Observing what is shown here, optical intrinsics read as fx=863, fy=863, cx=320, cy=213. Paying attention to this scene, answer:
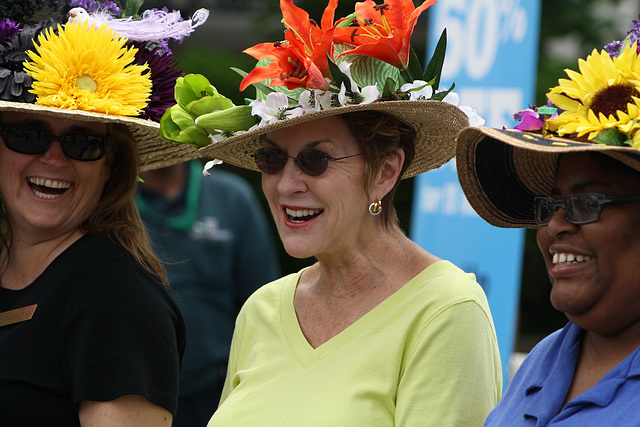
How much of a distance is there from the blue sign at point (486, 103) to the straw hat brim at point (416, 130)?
198 cm

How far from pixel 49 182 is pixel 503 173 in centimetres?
167

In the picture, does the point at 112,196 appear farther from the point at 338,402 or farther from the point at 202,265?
the point at 202,265

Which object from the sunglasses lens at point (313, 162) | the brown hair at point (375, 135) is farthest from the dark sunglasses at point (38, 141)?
the brown hair at point (375, 135)

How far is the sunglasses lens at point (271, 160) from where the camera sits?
307cm

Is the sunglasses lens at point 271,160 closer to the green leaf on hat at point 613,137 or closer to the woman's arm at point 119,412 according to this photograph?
the woman's arm at point 119,412

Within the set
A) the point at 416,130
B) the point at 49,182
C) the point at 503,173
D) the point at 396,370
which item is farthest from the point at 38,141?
the point at 503,173

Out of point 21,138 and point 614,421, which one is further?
point 21,138

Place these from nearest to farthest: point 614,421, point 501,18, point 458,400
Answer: point 614,421
point 458,400
point 501,18

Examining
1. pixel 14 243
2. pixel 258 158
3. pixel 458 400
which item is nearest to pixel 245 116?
pixel 258 158

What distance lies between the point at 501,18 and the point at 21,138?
10.6 ft

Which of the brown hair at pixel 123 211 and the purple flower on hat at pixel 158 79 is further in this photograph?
the purple flower on hat at pixel 158 79

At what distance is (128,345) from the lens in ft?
9.43

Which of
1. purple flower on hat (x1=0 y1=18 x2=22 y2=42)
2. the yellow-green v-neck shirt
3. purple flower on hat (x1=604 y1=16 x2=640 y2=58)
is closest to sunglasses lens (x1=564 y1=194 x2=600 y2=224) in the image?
purple flower on hat (x1=604 y1=16 x2=640 y2=58)

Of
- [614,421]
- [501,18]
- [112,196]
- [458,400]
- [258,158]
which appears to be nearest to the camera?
[614,421]
